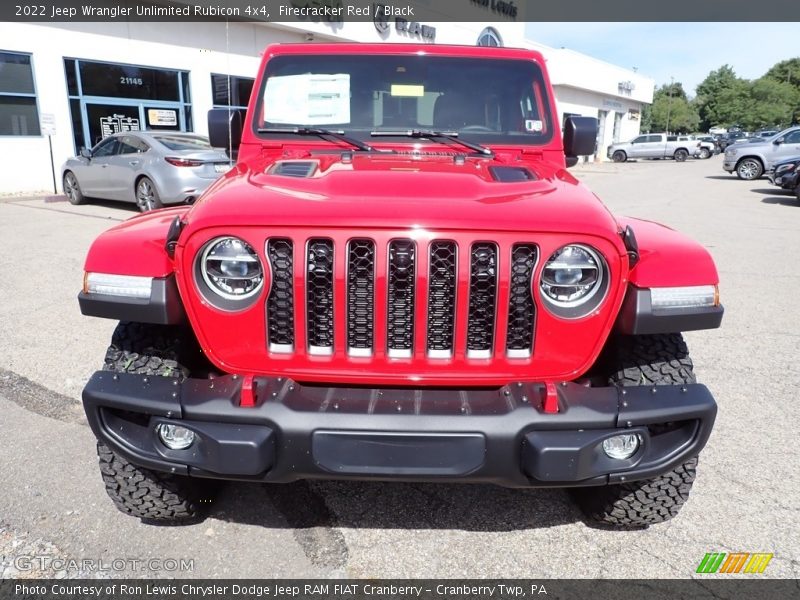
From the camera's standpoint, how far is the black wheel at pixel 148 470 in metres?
2.23

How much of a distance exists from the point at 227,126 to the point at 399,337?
2.01 meters

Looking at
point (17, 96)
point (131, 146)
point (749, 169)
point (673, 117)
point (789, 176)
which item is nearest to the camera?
point (131, 146)

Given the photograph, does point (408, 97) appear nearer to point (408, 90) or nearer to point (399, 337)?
point (408, 90)

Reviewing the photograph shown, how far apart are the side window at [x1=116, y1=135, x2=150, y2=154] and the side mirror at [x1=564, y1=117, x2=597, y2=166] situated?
8343 mm

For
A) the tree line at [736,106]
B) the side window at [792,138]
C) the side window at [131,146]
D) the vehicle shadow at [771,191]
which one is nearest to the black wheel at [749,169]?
the side window at [792,138]

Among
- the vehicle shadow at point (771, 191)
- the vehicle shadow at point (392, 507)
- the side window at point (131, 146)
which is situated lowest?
the vehicle shadow at point (771, 191)

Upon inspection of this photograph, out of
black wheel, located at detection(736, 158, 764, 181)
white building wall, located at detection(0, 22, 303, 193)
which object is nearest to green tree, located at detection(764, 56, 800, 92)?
black wheel, located at detection(736, 158, 764, 181)

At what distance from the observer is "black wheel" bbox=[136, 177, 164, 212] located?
9.76 metres

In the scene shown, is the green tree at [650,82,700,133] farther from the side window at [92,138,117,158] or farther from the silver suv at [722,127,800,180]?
the side window at [92,138,117,158]

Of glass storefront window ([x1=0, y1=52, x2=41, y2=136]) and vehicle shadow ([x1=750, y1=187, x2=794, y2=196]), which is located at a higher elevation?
glass storefront window ([x1=0, y1=52, x2=41, y2=136])

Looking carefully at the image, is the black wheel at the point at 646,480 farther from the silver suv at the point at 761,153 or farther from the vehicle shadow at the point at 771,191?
the silver suv at the point at 761,153

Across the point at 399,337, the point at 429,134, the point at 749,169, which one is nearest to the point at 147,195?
the point at 429,134

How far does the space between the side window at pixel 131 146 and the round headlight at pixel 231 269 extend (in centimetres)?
890

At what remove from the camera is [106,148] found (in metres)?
10.9
